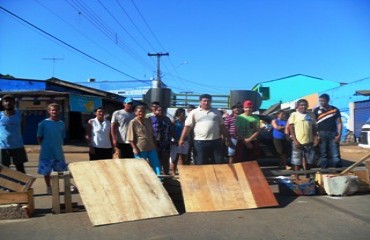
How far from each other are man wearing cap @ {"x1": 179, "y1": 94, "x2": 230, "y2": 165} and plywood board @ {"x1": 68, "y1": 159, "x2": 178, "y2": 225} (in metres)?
1.11

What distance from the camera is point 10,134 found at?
741 centimetres

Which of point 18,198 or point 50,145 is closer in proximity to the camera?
point 18,198

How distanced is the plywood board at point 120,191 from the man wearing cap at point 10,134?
4.53ft

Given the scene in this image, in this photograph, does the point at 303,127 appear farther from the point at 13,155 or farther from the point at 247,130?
the point at 13,155

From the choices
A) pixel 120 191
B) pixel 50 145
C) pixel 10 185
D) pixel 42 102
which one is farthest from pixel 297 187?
pixel 42 102

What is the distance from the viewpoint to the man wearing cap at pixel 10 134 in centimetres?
737

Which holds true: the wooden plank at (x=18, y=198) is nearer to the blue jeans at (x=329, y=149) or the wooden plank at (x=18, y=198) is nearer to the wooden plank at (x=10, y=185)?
the wooden plank at (x=10, y=185)

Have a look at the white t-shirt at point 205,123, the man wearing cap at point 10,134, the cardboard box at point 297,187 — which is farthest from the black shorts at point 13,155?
the cardboard box at point 297,187

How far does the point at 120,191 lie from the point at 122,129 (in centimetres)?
188

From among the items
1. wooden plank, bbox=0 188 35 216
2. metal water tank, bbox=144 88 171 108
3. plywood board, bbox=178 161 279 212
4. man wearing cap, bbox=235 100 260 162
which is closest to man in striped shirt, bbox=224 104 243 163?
man wearing cap, bbox=235 100 260 162

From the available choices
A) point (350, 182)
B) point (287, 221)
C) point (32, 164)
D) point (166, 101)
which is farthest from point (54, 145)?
point (166, 101)

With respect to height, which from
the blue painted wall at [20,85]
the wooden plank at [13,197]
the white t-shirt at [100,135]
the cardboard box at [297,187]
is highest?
the blue painted wall at [20,85]

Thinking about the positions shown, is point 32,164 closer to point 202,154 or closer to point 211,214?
point 202,154

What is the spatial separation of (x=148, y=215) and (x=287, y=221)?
185 centimetres
